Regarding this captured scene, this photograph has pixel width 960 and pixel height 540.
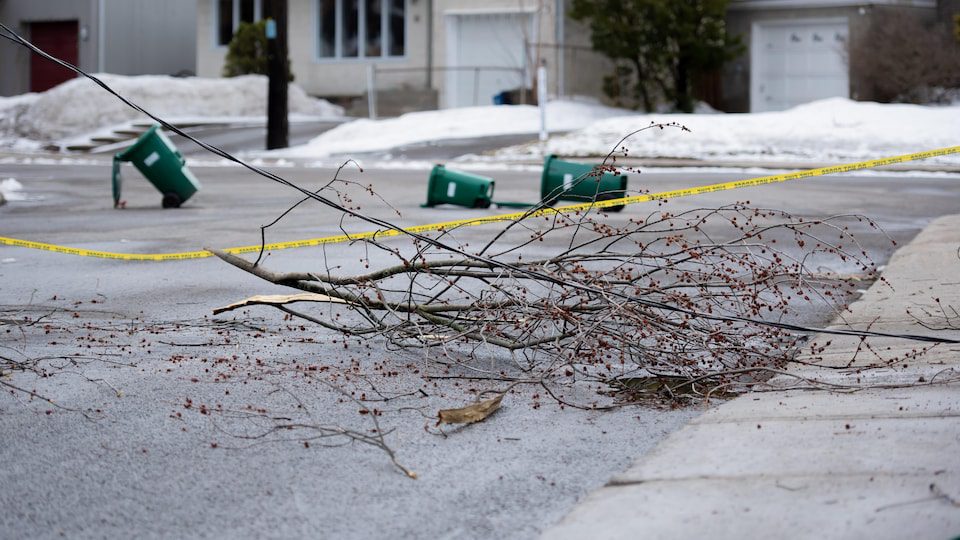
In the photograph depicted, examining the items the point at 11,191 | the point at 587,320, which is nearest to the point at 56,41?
the point at 11,191

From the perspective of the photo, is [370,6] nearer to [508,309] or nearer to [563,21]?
[563,21]

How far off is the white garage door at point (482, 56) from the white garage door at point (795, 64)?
596 cm

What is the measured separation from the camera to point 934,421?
4.34 meters

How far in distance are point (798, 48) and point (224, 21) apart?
16408mm

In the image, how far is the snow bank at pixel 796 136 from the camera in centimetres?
2072

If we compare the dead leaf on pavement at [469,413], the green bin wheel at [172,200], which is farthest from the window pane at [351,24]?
the dead leaf on pavement at [469,413]

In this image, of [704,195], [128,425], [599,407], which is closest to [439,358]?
[599,407]

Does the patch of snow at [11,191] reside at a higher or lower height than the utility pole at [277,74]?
lower

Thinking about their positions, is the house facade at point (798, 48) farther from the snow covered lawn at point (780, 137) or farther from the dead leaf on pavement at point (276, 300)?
the dead leaf on pavement at point (276, 300)

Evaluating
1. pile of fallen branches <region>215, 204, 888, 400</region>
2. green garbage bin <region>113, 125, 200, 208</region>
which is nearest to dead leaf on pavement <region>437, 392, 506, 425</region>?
pile of fallen branches <region>215, 204, 888, 400</region>

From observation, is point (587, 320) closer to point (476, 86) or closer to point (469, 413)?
point (469, 413)

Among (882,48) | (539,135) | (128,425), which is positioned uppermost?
(882,48)

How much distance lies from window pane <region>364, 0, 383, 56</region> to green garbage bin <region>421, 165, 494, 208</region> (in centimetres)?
2076

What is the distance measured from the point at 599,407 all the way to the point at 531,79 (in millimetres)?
26447
